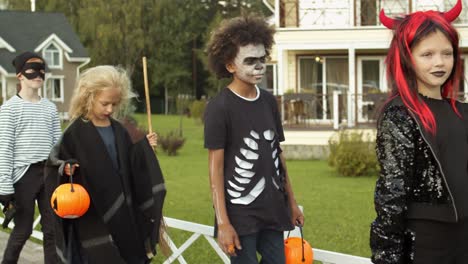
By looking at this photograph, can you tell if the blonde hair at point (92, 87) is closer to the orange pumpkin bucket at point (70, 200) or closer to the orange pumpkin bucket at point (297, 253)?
the orange pumpkin bucket at point (70, 200)

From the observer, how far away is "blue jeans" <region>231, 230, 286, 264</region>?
5105 millimetres

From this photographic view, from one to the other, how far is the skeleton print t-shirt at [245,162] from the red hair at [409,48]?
169 cm

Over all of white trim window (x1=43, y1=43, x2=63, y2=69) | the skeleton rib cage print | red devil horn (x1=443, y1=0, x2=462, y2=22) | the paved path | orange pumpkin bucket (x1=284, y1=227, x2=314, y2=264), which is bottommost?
the paved path

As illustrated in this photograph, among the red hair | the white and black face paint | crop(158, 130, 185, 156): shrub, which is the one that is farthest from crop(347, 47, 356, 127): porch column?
the red hair

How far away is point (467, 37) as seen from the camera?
25109 millimetres

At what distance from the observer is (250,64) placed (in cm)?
527

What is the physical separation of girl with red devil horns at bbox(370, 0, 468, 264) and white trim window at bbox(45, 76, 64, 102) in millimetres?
52775

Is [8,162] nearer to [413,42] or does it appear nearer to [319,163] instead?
[413,42]

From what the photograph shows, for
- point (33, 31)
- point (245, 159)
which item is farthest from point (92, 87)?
point (33, 31)

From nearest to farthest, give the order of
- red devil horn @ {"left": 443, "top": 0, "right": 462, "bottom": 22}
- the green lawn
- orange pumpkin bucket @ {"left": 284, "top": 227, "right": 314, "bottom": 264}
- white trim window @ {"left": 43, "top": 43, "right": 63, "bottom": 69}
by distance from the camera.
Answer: red devil horn @ {"left": 443, "top": 0, "right": 462, "bottom": 22}
orange pumpkin bucket @ {"left": 284, "top": 227, "right": 314, "bottom": 264}
the green lawn
white trim window @ {"left": 43, "top": 43, "right": 63, "bottom": 69}

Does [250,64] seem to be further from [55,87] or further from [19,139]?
[55,87]

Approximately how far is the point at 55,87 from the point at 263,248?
5187 cm

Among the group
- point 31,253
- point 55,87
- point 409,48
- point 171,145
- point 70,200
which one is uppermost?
point 55,87

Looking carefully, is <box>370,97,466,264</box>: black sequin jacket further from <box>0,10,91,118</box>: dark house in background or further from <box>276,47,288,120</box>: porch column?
<box>0,10,91,118</box>: dark house in background
